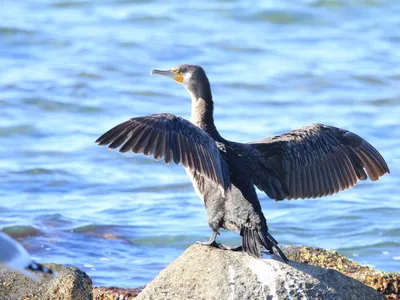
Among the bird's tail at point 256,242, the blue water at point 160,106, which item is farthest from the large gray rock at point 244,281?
the blue water at point 160,106

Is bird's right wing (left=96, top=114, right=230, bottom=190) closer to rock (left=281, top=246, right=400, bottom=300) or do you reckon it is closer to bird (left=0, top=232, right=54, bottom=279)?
bird (left=0, top=232, right=54, bottom=279)

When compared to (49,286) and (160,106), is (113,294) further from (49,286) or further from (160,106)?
(160,106)

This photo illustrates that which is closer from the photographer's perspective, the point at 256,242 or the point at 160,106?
the point at 256,242

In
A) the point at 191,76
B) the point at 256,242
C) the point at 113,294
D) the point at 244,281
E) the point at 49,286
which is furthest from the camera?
the point at 191,76

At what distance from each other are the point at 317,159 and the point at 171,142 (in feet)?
4.85

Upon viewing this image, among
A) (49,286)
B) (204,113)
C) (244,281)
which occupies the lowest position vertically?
(49,286)

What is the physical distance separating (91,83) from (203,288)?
10133mm

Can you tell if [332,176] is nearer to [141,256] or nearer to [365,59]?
[141,256]

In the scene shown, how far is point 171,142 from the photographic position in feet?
21.4

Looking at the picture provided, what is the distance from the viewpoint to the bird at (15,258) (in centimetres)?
594

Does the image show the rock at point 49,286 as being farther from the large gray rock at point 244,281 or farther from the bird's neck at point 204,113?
the bird's neck at point 204,113

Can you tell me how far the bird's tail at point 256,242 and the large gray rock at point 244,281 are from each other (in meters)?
0.05

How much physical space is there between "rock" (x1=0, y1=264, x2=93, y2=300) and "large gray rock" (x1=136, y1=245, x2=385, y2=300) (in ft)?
1.87

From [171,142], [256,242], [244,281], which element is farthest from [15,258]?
[256,242]
